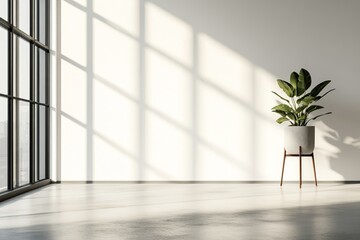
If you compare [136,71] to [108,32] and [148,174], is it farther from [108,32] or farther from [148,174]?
[148,174]

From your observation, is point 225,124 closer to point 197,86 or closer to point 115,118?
point 197,86

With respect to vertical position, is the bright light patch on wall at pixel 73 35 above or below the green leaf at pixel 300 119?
above

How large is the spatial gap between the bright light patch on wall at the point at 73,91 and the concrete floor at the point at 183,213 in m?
1.24

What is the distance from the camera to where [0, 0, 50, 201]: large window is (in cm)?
704

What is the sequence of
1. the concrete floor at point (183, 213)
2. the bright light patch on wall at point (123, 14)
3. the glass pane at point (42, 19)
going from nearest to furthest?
the concrete floor at point (183, 213), the glass pane at point (42, 19), the bright light patch on wall at point (123, 14)

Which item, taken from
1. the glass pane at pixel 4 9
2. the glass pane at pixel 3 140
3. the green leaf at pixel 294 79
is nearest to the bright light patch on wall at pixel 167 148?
the green leaf at pixel 294 79

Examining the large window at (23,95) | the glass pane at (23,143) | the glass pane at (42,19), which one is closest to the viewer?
the large window at (23,95)

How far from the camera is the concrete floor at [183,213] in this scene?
4.66m

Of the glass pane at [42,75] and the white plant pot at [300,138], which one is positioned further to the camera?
the glass pane at [42,75]

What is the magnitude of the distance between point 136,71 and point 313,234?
524cm

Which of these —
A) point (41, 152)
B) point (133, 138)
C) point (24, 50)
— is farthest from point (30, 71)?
point (133, 138)

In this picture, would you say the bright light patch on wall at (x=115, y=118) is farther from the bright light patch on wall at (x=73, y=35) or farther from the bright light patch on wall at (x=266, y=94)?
the bright light patch on wall at (x=266, y=94)

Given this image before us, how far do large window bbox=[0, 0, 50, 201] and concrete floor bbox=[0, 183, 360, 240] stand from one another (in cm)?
34

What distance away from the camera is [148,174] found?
9.25 meters
